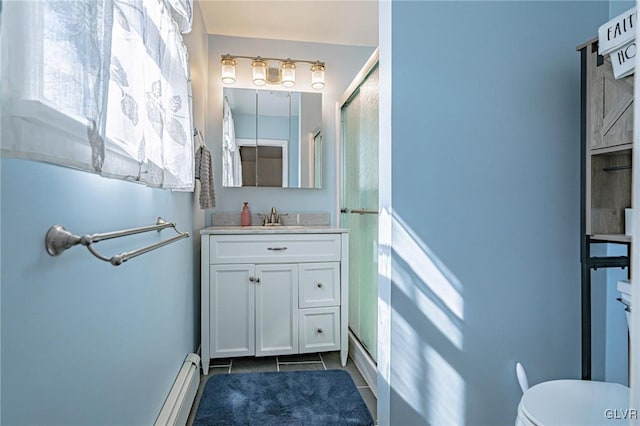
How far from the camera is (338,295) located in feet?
8.21

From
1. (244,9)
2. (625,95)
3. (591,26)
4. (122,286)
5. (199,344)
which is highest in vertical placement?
(244,9)

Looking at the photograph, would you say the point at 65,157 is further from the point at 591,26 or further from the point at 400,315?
the point at 591,26

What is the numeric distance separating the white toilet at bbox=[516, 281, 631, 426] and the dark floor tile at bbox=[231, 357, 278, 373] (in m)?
1.62

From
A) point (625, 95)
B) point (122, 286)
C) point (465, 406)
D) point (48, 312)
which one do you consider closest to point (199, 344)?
point (122, 286)

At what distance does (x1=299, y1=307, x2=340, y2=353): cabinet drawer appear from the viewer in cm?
246

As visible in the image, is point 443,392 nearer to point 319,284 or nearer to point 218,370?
point 319,284

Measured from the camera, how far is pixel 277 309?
2.44 metres

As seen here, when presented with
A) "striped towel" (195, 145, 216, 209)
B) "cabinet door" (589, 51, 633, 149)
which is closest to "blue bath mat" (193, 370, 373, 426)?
"striped towel" (195, 145, 216, 209)

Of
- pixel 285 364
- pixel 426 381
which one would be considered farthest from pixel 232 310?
pixel 426 381

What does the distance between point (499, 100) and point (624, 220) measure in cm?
65

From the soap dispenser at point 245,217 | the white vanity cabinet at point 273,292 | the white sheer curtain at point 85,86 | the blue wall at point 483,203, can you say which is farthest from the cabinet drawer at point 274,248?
the white sheer curtain at point 85,86

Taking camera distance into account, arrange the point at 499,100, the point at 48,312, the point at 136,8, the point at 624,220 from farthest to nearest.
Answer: the point at 499,100 → the point at 624,220 → the point at 136,8 → the point at 48,312

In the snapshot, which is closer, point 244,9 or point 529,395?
point 529,395

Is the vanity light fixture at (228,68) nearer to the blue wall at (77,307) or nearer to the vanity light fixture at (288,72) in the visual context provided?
the vanity light fixture at (288,72)
